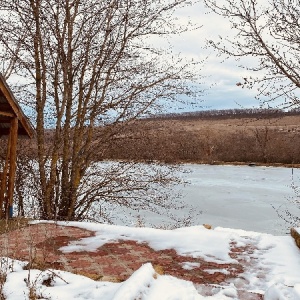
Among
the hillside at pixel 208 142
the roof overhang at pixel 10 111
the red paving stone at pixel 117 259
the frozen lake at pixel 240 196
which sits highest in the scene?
the roof overhang at pixel 10 111

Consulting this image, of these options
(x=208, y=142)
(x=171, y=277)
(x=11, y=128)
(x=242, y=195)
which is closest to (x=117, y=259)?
(x=171, y=277)

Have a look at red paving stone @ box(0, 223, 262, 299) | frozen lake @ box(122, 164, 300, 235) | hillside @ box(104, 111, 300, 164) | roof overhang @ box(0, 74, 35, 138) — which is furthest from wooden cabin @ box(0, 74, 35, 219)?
frozen lake @ box(122, 164, 300, 235)

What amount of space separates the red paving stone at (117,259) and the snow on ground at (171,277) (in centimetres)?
16

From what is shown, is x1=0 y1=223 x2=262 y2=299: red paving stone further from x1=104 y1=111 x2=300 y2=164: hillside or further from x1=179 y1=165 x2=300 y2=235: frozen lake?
x1=179 y1=165 x2=300 y2=235: frozen lake

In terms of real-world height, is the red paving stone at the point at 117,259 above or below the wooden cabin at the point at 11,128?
below

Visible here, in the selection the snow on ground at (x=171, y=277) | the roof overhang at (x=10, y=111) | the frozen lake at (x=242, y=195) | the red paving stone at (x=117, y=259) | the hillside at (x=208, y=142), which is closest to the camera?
the snow on ground at (x=171, y=277)

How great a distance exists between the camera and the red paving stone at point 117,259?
5.29 meters

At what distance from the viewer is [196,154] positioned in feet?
98.3

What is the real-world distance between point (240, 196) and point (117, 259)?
45.0 feet

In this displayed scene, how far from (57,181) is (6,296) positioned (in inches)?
320

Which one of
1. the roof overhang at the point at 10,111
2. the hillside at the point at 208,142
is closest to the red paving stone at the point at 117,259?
the roof overhang at the point at 10,111

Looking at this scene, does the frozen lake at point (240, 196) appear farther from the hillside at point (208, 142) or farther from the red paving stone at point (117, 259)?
the red paving stone at point (117, 259)

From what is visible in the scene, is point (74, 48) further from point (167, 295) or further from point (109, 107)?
point (167, 295)

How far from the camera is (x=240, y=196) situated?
18.9 metres
